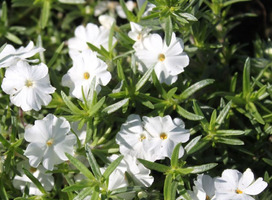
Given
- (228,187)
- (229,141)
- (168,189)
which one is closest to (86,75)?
(168,189)

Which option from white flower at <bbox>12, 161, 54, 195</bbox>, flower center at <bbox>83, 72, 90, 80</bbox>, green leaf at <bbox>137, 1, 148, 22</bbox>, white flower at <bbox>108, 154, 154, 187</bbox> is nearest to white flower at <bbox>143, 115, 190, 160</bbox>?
white flower at <bbox>108, 154, 154, 187</bbox>

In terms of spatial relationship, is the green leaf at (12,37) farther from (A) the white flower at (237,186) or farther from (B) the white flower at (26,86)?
(A) the white flower at (237,186)

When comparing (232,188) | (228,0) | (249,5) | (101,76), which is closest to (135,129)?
(101,76)

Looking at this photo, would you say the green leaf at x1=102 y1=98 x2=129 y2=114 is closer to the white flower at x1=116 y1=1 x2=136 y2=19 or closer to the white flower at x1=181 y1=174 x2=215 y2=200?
the white flower at x1=181 y1=174 x2=215 y2=200

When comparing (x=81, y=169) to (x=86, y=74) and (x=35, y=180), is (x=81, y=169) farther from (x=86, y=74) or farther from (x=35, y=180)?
(x=86, y=74)

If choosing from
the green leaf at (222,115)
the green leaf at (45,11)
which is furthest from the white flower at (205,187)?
the green leaf at (45,11)

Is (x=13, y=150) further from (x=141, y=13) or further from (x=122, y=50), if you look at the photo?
(x=141, y=13)
